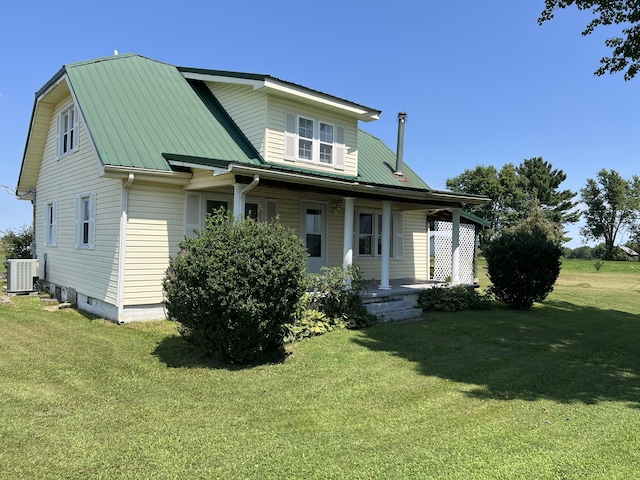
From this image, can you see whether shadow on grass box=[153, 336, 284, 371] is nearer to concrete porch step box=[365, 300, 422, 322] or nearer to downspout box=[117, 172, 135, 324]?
downspout box=[117, 172, 135, 324]

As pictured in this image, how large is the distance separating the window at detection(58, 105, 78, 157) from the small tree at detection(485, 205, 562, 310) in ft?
40.1

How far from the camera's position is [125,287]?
9.63 m

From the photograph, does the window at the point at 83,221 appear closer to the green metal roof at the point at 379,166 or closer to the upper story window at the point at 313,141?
the upper story window at the point at 313,141

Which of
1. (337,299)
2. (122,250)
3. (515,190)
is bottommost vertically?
(337,299)

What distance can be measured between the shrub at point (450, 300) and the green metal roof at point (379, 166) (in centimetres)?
379

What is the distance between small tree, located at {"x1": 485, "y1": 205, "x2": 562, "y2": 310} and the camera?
1238cm

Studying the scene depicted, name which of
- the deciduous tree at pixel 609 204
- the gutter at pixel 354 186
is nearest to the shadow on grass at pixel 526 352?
the gutter at pixel 354 186

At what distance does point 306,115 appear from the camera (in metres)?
12.3

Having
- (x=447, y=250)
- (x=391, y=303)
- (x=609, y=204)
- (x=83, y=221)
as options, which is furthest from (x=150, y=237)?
(x=609, y=204)

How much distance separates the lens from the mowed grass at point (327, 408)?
3707 mm

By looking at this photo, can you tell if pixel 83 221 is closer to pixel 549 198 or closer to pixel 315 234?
pixel 315 234

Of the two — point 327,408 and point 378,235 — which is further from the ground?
point 378,235

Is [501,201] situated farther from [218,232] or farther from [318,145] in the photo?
[218,232]

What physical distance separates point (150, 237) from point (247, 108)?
15.2 feet
